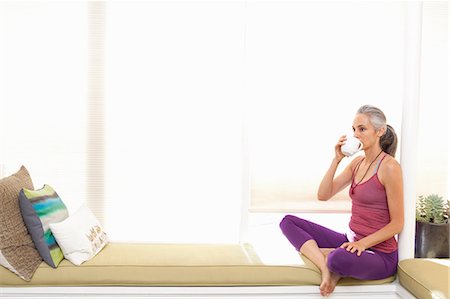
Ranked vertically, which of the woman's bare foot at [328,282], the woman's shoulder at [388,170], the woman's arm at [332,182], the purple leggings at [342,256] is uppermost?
the woman's shoulder at [388,170]

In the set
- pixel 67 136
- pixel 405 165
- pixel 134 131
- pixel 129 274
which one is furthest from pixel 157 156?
pixel 405 165

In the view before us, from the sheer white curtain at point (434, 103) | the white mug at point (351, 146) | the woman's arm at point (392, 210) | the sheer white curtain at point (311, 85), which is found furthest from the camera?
the sheer white curtain at point (434, 103)

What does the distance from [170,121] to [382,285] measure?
1.60 m

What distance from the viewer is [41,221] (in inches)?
106

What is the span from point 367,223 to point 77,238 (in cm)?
151

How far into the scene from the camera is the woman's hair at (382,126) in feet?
9.41

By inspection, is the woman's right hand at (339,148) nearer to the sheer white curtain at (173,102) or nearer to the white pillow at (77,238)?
the sheer white curtain at (173,102)

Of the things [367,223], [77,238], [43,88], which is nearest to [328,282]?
[367,223]

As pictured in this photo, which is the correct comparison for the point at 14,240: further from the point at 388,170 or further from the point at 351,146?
the point at 388,170

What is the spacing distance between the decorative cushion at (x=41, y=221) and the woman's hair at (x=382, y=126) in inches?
67.6

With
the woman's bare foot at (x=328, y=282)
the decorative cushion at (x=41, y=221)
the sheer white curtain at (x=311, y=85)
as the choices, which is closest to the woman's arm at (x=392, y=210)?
the woman's bare foot at (x=328, y=282)

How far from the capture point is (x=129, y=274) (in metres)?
2.70

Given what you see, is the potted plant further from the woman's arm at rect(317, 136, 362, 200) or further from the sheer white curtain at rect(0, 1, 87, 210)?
the sheer white curtain at rect(0, 1, 87, 210)

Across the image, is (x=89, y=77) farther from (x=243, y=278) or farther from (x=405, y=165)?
(x=405, y=165)
